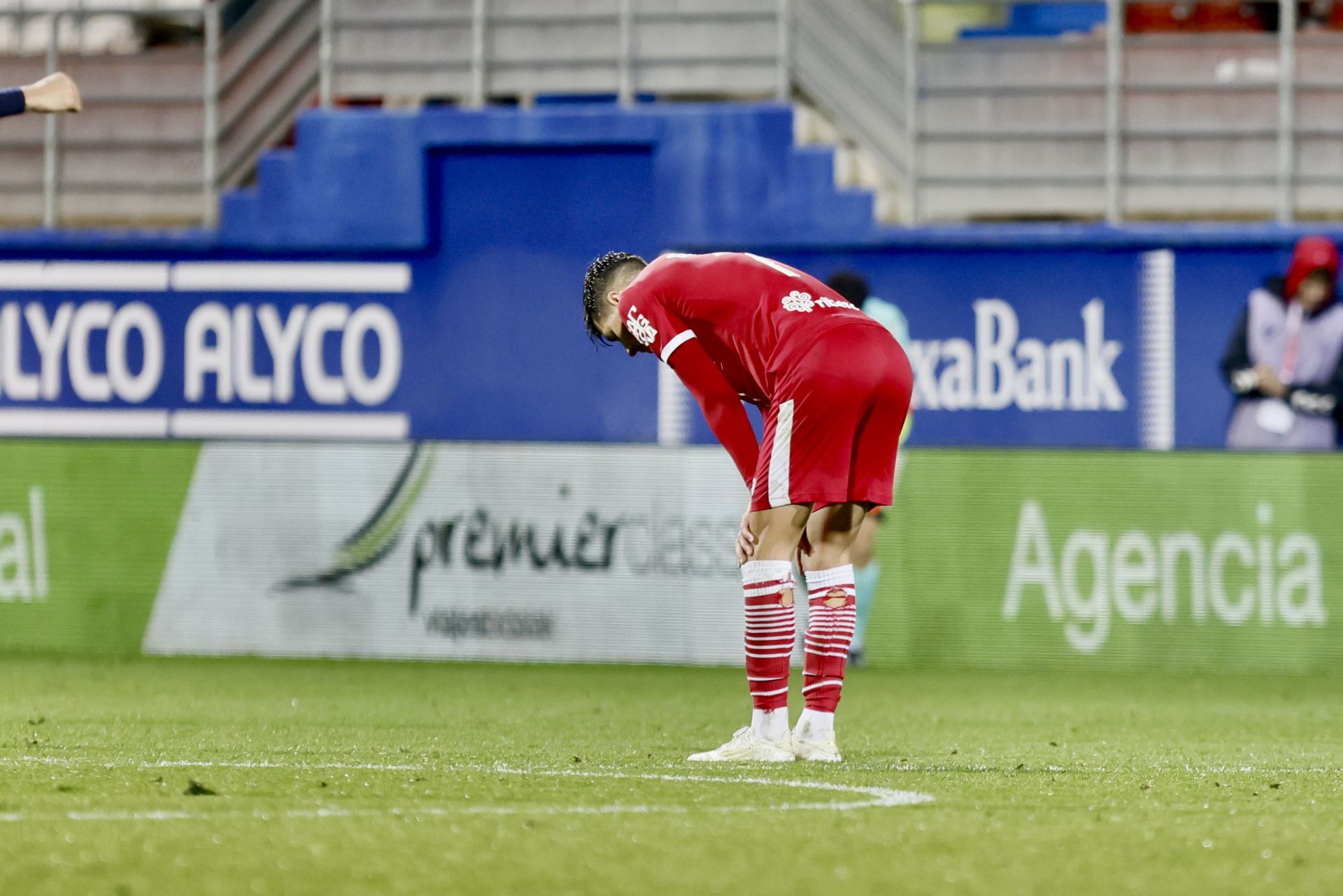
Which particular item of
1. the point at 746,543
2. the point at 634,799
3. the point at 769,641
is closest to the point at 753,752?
the point at 769,641

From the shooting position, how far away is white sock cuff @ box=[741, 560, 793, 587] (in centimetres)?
619

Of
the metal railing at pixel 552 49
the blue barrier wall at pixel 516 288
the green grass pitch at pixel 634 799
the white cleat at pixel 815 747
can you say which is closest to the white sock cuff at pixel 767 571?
the white cleat at pixel 815 747

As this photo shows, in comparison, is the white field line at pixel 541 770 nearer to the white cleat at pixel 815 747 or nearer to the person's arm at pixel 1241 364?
the white cleat at pixel 815 747

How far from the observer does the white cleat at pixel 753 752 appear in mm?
6059

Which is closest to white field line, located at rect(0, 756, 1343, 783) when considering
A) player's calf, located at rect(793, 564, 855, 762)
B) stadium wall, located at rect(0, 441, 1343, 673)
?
player's calf, located at rect(793, 564, 855, 762)

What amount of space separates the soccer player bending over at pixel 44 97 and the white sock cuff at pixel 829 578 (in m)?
2.90

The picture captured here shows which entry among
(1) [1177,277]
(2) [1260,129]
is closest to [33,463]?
(1) [1177,277]

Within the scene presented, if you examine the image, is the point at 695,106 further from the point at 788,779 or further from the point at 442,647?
the point at 788,779

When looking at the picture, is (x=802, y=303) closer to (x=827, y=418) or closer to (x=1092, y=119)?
(x=827, y=418)

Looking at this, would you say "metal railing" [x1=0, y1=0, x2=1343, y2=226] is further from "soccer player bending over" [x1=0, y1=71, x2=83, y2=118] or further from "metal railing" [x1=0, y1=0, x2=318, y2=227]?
"soccer player bending over" [x1=0, y1=71, x2=83, y2=118]

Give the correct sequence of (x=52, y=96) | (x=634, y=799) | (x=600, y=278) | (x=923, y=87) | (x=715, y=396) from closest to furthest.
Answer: (x=634, y=799), (x=715, y=396), (x=600, y=278), (x=52, y=96), (x=923, y=87)

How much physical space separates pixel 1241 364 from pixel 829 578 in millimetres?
7980

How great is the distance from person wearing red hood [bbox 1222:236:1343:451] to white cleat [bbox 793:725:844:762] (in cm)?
803

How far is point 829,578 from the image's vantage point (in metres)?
6.30
